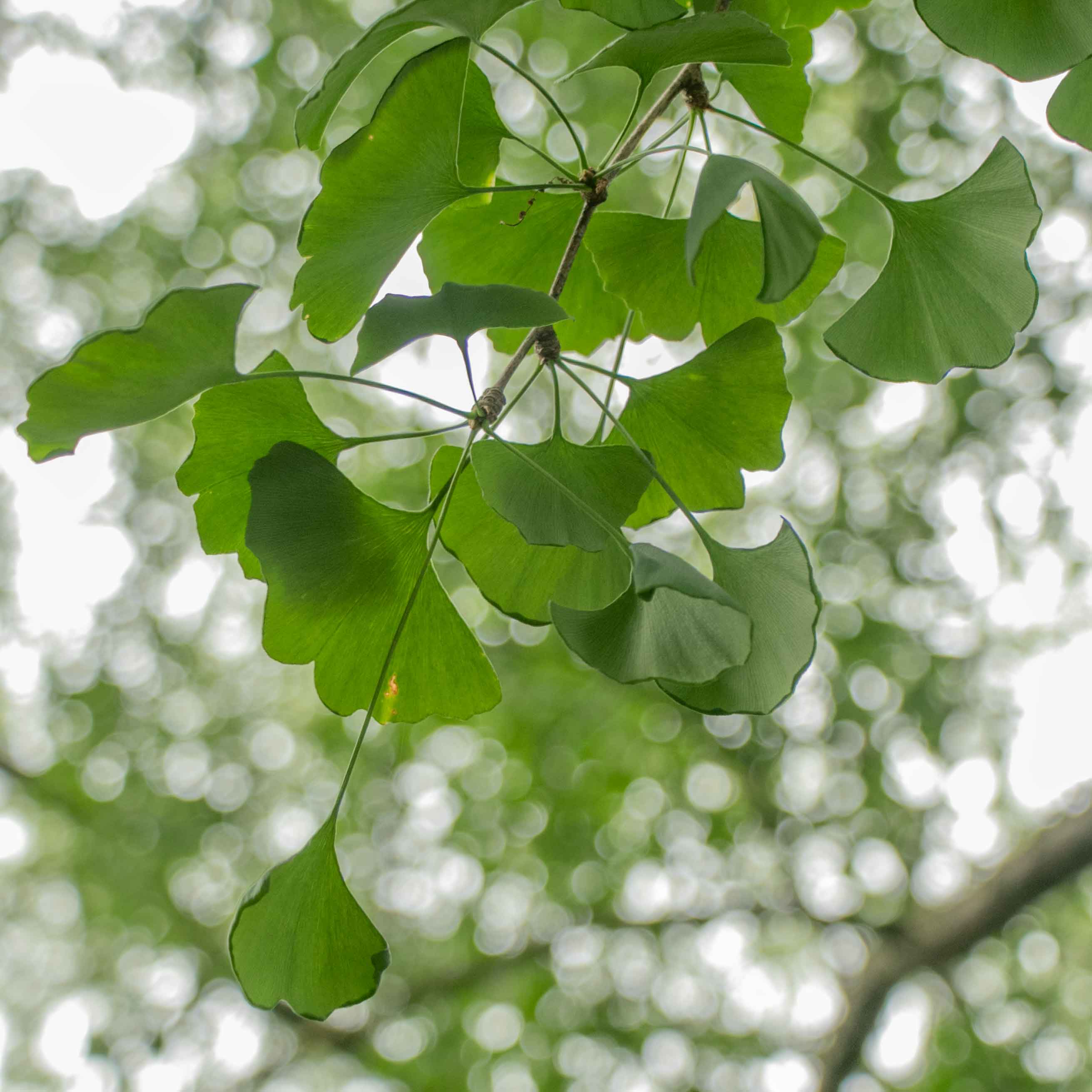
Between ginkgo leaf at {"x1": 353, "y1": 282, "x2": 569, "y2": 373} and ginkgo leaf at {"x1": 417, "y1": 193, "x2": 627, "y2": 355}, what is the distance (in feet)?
0.53

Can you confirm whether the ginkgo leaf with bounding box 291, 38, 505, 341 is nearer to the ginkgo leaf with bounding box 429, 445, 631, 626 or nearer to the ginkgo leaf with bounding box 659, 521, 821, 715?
the ginkgo leaf with bounding box 429, 445, 631, 626

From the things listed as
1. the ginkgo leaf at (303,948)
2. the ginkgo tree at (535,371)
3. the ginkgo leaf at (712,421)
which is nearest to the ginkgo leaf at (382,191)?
the ginkgo tree at (535,371)

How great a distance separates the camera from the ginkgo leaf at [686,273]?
52 centimetres

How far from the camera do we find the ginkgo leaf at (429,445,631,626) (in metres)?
0.49

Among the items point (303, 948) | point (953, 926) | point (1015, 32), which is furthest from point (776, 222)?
point (953, 926)

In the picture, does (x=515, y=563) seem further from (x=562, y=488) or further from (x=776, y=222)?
(x=776, y=222)

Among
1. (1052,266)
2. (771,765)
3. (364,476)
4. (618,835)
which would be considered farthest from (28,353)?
(1052,266)

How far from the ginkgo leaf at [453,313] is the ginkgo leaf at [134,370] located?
0.17ft

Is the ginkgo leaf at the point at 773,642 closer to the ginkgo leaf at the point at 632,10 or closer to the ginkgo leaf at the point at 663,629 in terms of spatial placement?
the ginkgo leaf at the point at 663,629

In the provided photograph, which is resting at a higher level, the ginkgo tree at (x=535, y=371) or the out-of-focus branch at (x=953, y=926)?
the ginkgo tree at (x=535, y=371)

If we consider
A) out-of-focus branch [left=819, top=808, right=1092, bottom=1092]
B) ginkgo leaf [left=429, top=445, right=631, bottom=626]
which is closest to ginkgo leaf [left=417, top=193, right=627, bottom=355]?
ginkgo leaf [left=429, top=445, right=631, bottom=626]

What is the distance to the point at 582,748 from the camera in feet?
11.9

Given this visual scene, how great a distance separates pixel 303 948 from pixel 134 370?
278 mm

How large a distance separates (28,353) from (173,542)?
2.80 feet
